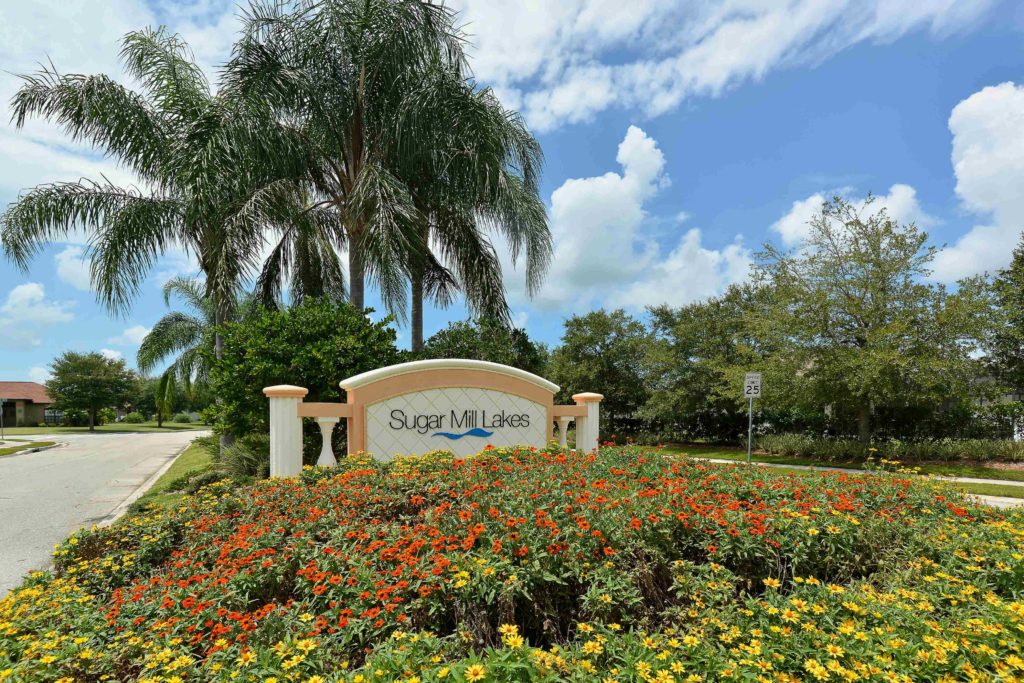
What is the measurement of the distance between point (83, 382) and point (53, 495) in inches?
1386

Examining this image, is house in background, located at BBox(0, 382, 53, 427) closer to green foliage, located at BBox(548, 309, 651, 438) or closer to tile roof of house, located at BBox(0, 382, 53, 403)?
tile roof of house, located at BBox(0, 382, 53, 403)

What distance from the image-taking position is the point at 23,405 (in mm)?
Answer: 50781

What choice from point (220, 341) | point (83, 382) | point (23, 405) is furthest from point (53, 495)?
point (23, 405)

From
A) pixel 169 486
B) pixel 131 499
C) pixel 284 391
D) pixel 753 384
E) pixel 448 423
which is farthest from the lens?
pixel 753 384

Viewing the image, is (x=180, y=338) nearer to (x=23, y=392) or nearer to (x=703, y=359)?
(x=703, y=359)

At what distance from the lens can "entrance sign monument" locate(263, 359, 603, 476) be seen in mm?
6875

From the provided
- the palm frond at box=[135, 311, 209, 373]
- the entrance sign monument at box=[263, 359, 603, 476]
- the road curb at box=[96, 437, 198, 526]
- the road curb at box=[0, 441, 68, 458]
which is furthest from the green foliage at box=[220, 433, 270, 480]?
the palm frond at box=[135, 311, 209, 373]

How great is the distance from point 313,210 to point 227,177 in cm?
250

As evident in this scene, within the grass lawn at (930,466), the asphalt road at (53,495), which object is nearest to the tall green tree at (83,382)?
the asphalt road at (53,495)

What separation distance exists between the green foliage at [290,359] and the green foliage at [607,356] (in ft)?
49.7

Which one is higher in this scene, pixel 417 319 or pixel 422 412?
pixel 417 319

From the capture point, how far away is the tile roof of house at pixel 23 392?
50.0m

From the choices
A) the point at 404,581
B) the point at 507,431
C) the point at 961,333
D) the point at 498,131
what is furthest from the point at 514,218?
the point at 961,333

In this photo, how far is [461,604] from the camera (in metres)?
3.04
